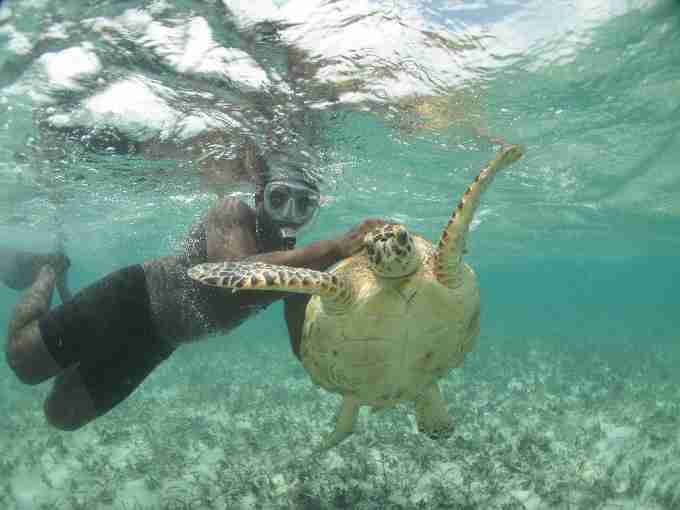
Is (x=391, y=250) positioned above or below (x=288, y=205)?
above

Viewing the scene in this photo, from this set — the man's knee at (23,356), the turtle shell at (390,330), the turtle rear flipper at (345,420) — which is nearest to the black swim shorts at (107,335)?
the man's knee at (23,356)

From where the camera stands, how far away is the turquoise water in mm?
5359

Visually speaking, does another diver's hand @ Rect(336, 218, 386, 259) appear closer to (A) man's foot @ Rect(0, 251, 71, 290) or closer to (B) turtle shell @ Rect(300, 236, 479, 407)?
(B) turtle shell @ Rect(300, 236, 479, 407)

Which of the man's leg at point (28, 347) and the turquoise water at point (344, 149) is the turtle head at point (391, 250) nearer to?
the turquoise water at point (344, 149)

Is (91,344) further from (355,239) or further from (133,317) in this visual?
(355,239)

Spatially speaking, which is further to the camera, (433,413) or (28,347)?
(433,413)

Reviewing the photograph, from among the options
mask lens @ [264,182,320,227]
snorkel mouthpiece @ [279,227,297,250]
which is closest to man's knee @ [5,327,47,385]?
snorkel mouthpiece @ [279,227,297,250]

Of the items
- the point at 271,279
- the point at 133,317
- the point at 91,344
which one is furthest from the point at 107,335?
the point at 271,279

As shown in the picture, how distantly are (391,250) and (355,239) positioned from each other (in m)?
0.76

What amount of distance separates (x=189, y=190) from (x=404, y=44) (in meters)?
9.51

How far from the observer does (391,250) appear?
296cm

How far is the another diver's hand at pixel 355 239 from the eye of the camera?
359 cm

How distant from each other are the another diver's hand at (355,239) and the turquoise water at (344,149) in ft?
6.60

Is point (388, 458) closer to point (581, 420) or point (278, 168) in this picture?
point (581, 420)
